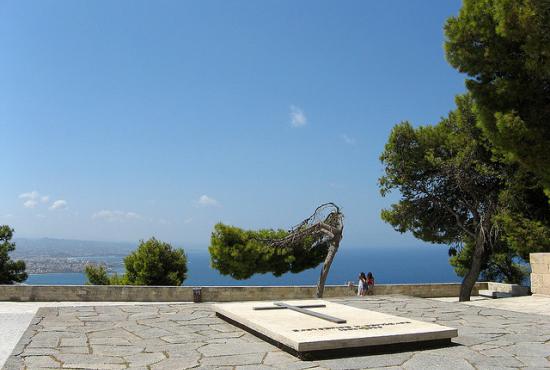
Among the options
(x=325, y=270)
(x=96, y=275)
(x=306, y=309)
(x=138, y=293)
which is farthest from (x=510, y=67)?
(x=96, y=275)

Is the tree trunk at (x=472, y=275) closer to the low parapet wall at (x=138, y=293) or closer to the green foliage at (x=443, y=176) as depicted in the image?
the green foliage at (x=443, y=176)

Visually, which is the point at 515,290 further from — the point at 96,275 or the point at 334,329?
the point at 96,275

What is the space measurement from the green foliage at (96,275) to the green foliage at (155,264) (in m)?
3.60

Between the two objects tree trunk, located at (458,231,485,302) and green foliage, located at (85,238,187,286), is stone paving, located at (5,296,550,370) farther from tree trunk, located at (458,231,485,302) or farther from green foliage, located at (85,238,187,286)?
green foliage, located at (85,238,187,286)

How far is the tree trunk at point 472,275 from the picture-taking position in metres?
18.1

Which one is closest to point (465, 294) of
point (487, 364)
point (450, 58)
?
point (450, 58)

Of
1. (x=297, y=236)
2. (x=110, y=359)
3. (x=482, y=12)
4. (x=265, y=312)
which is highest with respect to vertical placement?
(x=482, y=12)

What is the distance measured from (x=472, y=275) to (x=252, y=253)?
821cm

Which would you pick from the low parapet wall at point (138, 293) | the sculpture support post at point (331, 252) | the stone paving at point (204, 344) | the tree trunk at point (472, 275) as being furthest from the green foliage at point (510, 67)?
the tree trunk at point (472, 275)

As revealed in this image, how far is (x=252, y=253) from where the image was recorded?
2050cm

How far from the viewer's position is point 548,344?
23.6 feet

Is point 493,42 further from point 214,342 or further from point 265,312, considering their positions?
point 214,342

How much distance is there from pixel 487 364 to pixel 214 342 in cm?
353

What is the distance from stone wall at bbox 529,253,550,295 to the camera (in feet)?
49.0
